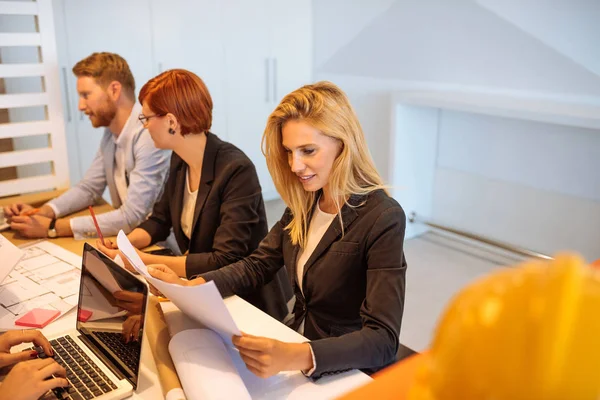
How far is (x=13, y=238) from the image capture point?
204cm

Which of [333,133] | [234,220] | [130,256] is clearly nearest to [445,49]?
[234,220]

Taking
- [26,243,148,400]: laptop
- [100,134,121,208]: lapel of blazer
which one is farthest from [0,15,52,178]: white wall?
[26,243,148,400]: laptop

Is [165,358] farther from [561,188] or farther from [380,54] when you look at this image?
[380,54]

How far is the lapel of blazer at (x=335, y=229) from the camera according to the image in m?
1.42

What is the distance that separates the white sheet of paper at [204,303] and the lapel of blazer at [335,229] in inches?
13.2

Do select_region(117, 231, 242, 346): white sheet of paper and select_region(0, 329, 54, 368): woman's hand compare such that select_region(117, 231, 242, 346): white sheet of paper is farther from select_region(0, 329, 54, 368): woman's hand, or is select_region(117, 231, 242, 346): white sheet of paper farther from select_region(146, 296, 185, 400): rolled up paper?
select_region(0, 329, 54, 368): woman's hand

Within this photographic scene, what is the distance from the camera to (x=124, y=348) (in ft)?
3.77

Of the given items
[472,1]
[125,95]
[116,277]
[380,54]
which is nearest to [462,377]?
[116,277]

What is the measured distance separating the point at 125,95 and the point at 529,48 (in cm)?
220

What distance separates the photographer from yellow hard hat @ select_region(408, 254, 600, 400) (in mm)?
244

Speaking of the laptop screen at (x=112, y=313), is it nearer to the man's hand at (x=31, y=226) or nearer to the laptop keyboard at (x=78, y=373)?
the laptop keyboard at (x=78, y=373)

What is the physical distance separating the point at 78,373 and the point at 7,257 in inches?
21.5

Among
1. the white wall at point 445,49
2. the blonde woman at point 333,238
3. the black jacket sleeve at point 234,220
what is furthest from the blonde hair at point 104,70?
the white wall at point 445,49

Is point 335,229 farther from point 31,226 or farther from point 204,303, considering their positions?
point 31,226
